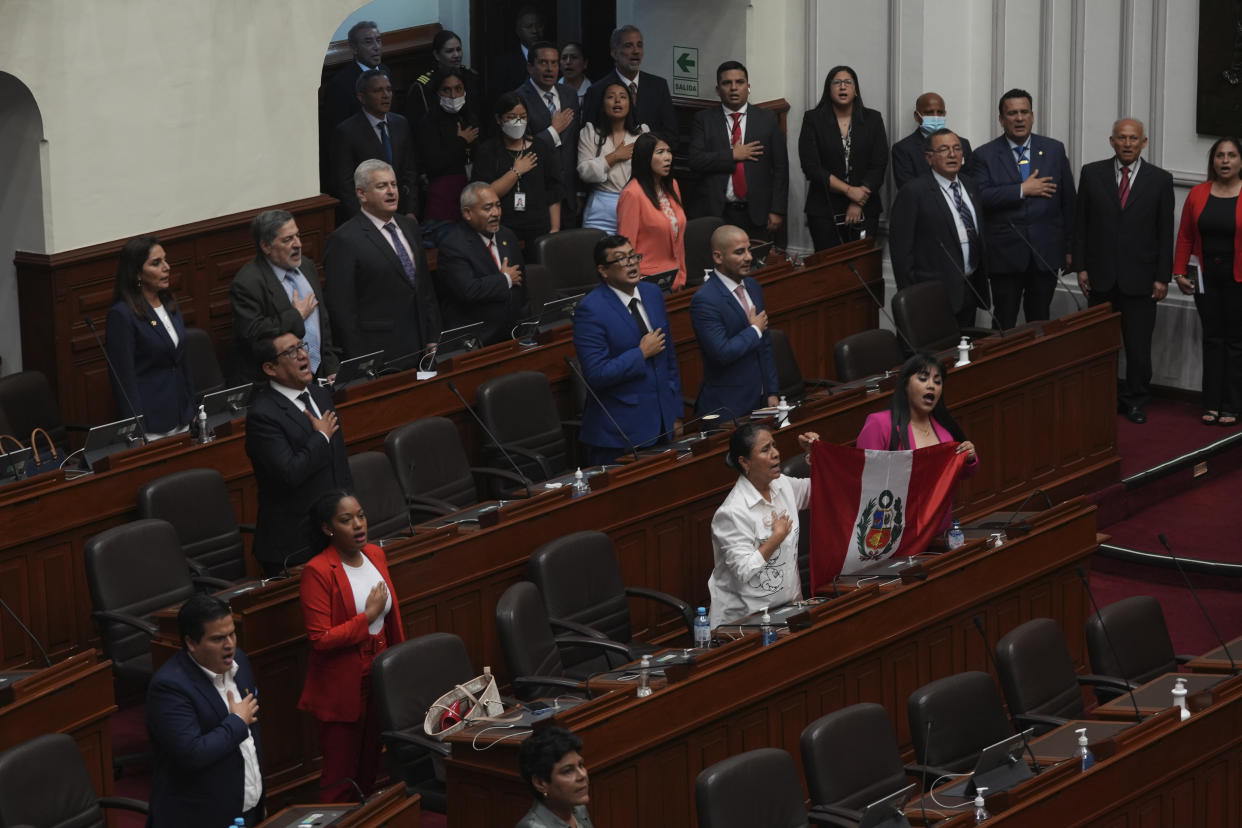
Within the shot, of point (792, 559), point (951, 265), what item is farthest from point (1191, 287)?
point (792, 559)

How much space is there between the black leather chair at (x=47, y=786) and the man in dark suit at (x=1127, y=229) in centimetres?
560

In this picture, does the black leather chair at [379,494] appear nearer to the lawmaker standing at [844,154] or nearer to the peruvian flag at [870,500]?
the peruvian flag at [870,500]

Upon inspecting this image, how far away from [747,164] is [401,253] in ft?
8.67

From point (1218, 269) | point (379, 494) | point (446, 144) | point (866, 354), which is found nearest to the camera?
point (379, 494)

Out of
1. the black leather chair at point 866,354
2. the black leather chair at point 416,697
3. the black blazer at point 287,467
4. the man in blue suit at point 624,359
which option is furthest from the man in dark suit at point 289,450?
the black leather chair at point 866,354

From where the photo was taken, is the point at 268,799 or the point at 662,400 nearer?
the point at 268,799

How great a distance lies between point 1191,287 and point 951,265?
1131 millimetres

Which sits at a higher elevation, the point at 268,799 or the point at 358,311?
the point at 358,311

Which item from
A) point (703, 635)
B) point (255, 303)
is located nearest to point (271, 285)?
point (255, 303)

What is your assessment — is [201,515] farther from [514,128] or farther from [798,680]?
[514,128]

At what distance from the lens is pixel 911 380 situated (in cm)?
660

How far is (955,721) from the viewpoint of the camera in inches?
218

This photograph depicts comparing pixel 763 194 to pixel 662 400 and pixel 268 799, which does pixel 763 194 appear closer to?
pixel 662 400

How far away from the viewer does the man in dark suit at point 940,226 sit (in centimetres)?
888
